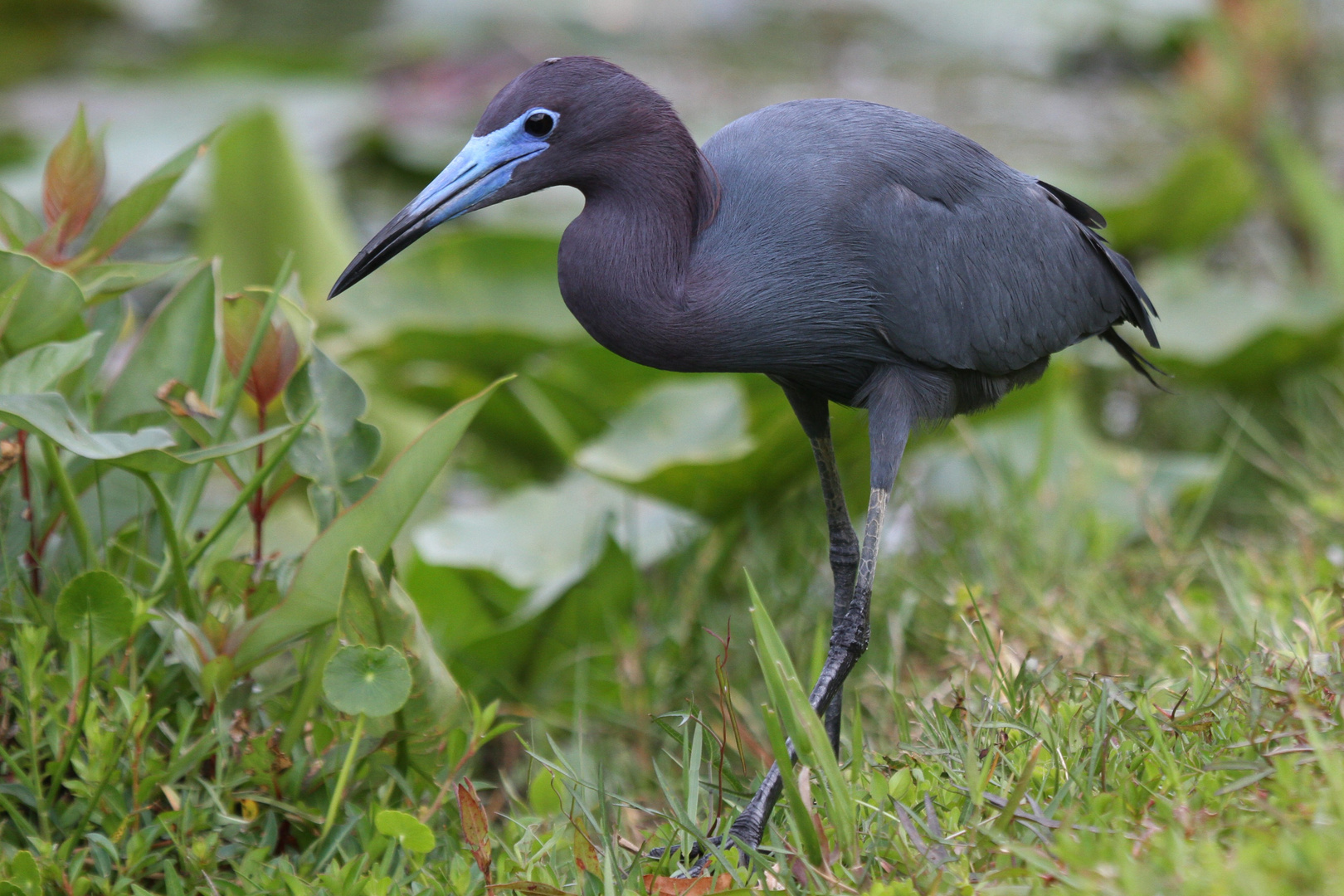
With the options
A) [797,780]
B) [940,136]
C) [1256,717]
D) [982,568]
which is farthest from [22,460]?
[982,568]

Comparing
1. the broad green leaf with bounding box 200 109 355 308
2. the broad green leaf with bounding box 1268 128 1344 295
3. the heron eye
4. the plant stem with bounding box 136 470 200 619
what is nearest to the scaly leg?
the heron eye

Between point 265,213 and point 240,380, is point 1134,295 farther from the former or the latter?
point 265,213

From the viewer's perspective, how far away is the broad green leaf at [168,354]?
6.73ft

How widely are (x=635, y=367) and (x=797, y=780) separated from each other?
2118 mm

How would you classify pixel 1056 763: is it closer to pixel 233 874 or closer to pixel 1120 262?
pixel 1120 262

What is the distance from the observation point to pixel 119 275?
6.17 feet

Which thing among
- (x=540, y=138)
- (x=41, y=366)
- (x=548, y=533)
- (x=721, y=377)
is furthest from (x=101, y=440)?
(x=721, y=377)

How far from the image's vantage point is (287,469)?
202cm

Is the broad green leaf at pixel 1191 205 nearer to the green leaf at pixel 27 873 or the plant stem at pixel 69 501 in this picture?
the plant stem at pixel 69 501

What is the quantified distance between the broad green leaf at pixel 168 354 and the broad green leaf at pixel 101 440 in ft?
1.37

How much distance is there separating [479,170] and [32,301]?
68cm

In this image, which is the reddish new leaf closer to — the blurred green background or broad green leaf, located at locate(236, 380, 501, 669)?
the blurred green background

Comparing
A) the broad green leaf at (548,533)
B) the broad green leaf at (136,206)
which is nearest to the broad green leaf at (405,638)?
the broad green leaf at (136,206)

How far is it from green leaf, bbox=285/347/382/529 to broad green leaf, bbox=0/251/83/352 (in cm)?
33
